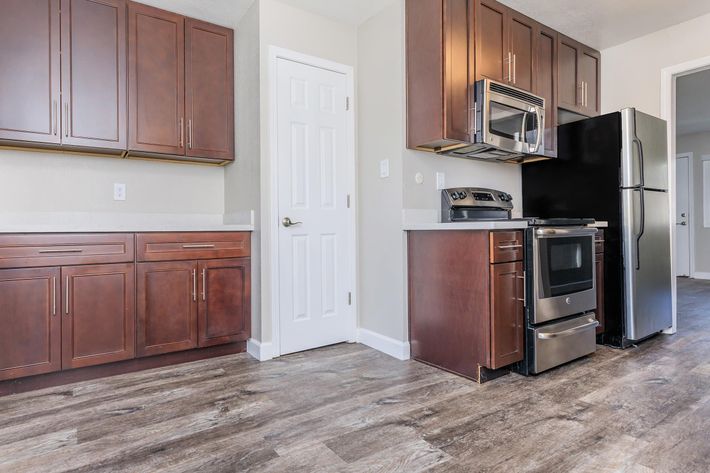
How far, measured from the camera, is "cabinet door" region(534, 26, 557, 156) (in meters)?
3.18

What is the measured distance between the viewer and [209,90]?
3.07 m

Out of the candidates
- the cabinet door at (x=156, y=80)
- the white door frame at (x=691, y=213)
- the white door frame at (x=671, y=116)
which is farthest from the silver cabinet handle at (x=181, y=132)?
the white door frame at (x=691, y=213)

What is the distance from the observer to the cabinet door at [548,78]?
10.4 ft

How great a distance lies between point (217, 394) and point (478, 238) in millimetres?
1637

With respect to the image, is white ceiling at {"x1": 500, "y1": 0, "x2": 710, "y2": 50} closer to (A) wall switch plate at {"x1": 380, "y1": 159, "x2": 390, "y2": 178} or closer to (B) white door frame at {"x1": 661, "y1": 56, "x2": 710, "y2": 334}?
(B) white door frame at {"x1": 661, "y1": 56, "x2": 710, "y2": 334}

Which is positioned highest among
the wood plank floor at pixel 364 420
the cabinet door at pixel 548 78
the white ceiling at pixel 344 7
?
the white ceiling at pixel 344 7

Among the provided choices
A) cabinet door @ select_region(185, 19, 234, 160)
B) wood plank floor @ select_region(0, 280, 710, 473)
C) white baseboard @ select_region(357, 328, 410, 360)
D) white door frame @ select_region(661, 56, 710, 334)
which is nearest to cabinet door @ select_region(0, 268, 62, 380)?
wood plank floor @ select_region(0, 280, 710, 473)

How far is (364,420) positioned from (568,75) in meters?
3.20

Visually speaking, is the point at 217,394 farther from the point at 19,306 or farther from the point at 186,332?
the point at 19,306

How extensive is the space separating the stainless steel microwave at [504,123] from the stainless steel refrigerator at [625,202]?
15.0 inches

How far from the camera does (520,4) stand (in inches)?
115

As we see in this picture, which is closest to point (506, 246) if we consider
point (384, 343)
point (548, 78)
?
point (384, 343)

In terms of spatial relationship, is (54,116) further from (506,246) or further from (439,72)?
(506,246)

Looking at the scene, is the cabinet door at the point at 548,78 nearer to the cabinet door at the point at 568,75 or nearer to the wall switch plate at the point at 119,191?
the cabinet door at the point at 568,75
